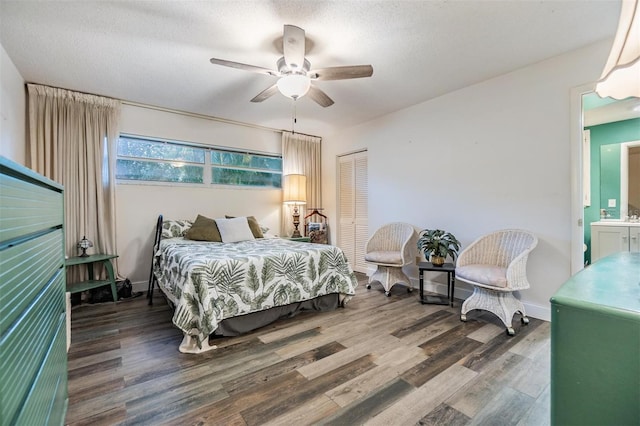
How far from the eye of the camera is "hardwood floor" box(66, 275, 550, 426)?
1.46 metres

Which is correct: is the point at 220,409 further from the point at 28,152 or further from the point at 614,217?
the point at 614,217

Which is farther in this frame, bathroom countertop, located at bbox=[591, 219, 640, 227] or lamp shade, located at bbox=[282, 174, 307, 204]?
lamp shade, located at bbox=[282, 174, 307, 204]

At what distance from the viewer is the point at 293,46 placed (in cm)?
214

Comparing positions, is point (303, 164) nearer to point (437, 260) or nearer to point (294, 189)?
point (294, 189)

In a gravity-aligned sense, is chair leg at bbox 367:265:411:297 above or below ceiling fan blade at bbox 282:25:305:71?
below

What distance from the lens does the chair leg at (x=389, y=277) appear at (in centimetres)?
348

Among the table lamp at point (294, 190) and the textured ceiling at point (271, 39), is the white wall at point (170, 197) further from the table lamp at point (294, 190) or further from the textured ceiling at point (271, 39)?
the textured ceiling at point (271, 39)

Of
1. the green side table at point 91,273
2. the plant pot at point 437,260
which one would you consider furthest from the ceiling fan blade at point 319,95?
the green side table at point 91,273

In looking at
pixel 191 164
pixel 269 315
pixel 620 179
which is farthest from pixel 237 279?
pixel 620 179

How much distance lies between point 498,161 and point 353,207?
2.34 m

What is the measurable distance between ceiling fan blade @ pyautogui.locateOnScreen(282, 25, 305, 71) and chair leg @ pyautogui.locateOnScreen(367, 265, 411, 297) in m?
2.52

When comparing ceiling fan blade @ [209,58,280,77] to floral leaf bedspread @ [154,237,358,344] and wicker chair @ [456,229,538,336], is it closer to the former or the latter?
floral leaf bedspread @ [154,237,358,344]

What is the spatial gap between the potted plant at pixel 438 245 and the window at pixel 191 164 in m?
2.78

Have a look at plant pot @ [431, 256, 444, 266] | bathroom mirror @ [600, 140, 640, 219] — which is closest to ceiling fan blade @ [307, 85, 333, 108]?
plant pot @ [431, 256, 444, 266]
